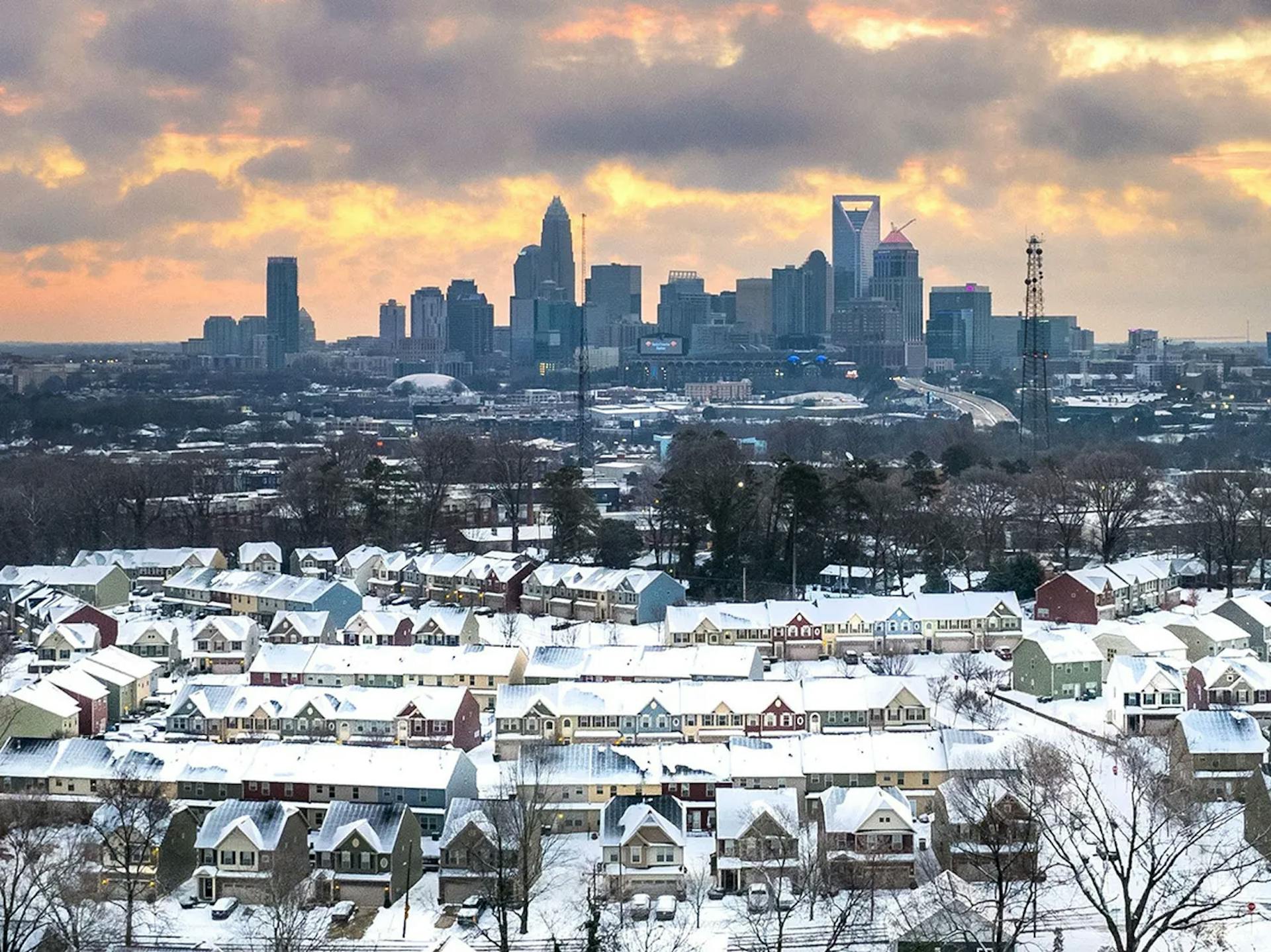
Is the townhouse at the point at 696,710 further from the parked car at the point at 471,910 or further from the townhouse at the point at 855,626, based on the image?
the parked car at the point at 471,910

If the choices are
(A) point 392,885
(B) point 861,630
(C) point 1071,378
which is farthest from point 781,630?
(C) point 1071,378

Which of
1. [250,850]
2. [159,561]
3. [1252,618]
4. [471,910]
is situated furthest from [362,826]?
[159,561]

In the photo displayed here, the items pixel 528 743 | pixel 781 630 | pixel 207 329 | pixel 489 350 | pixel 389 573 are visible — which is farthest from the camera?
pixel 207 329

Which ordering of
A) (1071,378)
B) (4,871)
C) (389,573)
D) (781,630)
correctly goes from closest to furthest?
(4,871) < (781,630) < (389,573) < (1071,378)

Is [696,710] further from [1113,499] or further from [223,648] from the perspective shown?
[1113,499]

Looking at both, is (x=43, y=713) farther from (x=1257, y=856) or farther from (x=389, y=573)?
(x=1257, y=856)

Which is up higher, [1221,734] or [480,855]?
[1221,734]

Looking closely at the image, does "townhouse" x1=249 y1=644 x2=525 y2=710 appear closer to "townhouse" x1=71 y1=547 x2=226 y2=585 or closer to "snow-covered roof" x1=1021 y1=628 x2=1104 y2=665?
"snow-covered roof" x1=1021 y1=628 x2=1104 y2=665
